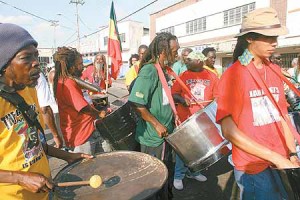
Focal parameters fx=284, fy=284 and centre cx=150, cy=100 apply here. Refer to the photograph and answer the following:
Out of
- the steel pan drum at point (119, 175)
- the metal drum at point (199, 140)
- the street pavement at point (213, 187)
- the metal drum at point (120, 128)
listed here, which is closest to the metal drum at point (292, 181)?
the steel pan drum at point (119, 175)

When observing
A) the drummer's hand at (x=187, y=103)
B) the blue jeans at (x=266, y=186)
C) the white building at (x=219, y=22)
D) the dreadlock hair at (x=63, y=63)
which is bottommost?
the blue jeans at (x=266, y=186)

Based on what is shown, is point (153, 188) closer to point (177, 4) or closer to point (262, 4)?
point (262, 4)

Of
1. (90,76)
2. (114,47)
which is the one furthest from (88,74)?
(114,47)

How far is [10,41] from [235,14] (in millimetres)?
19757

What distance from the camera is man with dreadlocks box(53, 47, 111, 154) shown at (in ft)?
10.4

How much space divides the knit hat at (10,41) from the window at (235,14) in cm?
1870

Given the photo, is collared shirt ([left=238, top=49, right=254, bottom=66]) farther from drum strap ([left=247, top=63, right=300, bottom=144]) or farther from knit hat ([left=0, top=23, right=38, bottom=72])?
knit hat ([left=0, top=23, right=38, bottom=72])

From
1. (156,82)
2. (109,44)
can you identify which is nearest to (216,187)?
(156,82)

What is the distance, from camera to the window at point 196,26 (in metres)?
22.5

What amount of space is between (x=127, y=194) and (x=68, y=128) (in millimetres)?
1740

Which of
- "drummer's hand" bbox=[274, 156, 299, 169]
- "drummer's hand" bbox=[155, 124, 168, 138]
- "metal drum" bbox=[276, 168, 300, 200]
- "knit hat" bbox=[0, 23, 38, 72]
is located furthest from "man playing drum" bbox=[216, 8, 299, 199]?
"knit hat" bbox=[0, 23, 38, 72]

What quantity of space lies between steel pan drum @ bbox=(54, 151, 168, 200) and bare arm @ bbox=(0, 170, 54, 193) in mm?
230

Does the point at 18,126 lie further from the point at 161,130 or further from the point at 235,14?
the point at 235,14

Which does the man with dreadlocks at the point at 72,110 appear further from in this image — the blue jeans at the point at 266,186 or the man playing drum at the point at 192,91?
the blue jeans at the point at 266,186
